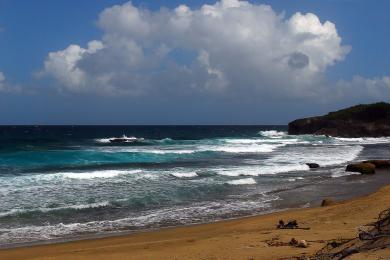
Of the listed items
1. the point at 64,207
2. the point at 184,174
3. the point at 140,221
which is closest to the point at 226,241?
the point at 140,221

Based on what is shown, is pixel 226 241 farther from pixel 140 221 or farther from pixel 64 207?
pixel 64 207

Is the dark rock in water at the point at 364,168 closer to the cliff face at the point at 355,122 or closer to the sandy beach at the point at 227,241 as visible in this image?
the sandy beach at the point at 227,241

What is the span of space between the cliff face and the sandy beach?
69076mm

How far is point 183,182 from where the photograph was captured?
22.0m

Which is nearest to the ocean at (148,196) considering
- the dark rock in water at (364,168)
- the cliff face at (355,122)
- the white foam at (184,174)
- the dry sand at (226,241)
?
the white foam at (184,174)

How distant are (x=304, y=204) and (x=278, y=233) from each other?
691 centimetres

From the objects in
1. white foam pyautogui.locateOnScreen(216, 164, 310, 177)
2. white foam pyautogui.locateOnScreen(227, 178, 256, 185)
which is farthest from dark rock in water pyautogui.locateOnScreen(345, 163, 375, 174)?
white foam pyautogui.locateOnScreen(227, 178, 256, 185)

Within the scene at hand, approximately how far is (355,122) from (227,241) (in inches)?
2986

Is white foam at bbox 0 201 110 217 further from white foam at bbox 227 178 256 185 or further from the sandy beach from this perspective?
white foam at bbox 227 178 256 185

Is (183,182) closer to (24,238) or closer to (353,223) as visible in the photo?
(24,238)

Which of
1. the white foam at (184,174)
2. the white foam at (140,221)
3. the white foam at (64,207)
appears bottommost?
the white foam at (140,221)

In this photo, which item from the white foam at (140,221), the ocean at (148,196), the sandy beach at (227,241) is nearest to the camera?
the sandy beach at (227,241)

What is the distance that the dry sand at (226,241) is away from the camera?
845cm

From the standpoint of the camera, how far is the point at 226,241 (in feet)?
31.2
